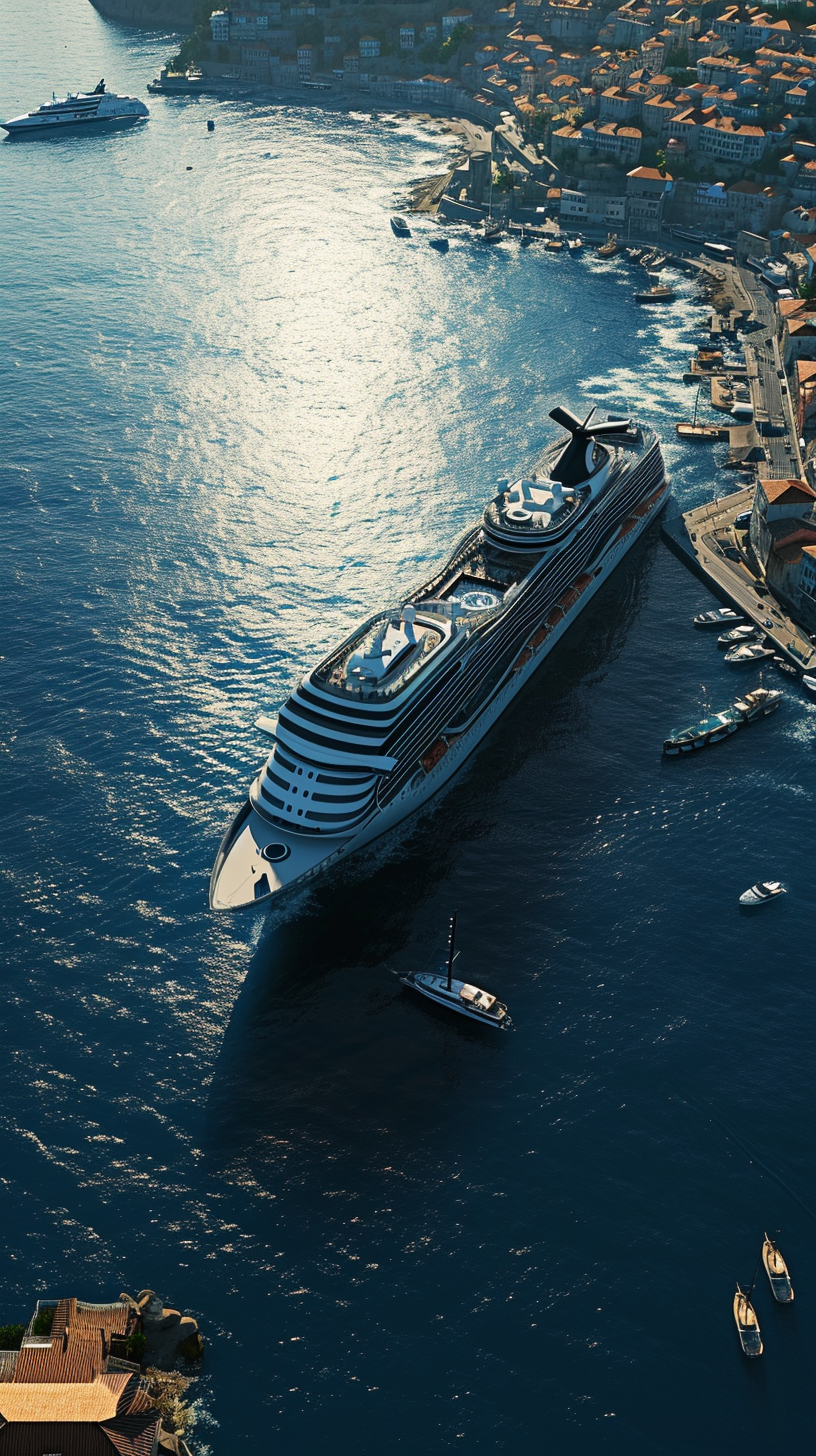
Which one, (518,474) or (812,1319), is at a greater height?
(518,474)

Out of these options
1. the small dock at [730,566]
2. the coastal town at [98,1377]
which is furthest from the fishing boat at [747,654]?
the coastal town at [98,1377]

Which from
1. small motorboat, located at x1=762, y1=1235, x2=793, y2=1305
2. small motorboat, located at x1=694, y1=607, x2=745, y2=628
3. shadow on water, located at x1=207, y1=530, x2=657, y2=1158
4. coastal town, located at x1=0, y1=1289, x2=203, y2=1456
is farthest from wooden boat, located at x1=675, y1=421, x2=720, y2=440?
coastal town, located at x1=0, y1=1289, x2=203, y2=1456

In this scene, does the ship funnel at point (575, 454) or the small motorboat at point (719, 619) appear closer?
the small motorboat at point (719, 619)

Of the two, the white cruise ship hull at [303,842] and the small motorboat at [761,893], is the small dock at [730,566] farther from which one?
the small motorboat at [761,893]

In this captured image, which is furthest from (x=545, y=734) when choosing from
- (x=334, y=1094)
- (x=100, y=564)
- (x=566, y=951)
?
(x=100, y=564)

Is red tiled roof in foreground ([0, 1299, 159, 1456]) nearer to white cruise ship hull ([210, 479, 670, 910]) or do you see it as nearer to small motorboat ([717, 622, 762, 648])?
white cruise ship hull ([210, 479, 670, 910])

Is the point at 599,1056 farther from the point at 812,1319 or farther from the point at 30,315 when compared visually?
the point at 30,315
